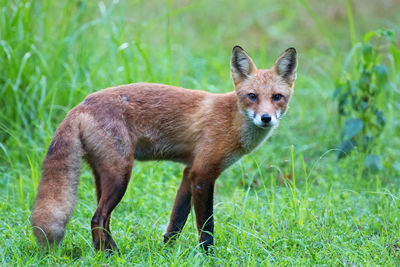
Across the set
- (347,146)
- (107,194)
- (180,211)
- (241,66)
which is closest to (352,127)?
(347,146)

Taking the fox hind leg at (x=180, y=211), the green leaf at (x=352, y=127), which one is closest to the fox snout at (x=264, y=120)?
the fox hind leg at (x=180, y=211)

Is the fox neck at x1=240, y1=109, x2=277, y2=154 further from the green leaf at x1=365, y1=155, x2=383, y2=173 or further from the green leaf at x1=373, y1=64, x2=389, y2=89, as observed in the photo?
the green leaf at x1=373, y1=64, x2=389, y2=89

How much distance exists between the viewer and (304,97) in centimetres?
880

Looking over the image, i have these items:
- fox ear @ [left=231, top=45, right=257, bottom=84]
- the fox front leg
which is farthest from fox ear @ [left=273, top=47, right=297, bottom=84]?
the fox front leg

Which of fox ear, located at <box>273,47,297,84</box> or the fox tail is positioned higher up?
fox ear, located at <box>273,47,297,84</box>

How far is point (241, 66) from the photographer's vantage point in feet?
14.3

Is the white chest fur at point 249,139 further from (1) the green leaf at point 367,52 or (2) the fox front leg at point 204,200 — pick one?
(1) the green leaf at point 367,52

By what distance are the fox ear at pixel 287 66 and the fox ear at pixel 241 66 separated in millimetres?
213

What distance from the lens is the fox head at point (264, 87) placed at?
4.04 m

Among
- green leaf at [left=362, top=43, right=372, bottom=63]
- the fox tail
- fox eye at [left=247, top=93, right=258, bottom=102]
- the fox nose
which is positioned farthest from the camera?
green leaf at [left=362, top=43, right=372, bottom=63]

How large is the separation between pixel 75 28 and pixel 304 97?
4186 mm

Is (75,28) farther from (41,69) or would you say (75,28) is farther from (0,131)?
(0,131)

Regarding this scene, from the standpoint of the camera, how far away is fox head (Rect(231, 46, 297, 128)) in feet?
13.2

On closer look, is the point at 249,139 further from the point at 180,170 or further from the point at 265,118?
the point at 180,170
